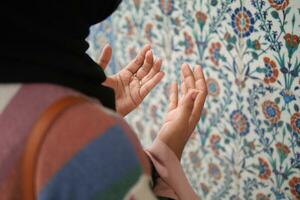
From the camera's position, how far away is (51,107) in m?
0.44

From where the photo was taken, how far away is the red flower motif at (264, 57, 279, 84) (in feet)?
3.39

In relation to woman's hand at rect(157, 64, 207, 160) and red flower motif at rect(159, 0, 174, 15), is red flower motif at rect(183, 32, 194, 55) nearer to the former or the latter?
red flower motif at rect(159, 0, 174, 15)

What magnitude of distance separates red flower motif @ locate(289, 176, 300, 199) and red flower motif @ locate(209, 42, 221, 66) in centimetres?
36

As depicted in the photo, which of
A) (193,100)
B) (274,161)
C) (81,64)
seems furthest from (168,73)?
(81,64)

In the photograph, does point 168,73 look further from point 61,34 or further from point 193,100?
point 61,34

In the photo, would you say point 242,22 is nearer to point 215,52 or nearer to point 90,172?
point 215,52

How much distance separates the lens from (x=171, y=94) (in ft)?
2.76

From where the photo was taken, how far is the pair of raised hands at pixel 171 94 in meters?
0.71

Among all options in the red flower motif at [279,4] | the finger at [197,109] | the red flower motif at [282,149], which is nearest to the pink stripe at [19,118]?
the finger at [197,109]

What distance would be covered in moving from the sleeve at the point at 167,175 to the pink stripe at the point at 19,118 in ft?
0.80

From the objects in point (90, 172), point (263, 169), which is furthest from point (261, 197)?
point (90, 172)

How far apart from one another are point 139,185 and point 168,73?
0.89 meters

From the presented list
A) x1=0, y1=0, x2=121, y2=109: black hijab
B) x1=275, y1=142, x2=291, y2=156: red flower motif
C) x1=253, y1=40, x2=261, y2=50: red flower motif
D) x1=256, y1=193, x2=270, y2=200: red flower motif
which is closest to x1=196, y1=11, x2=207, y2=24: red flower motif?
x1=253, y1=40, x2=261, y2=50: red flower motif

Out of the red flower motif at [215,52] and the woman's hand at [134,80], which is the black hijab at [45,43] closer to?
the woman's hand at [134,80]
